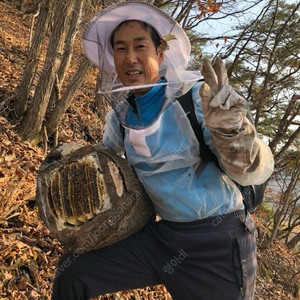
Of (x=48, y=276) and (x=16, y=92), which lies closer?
(x=48, y=276)

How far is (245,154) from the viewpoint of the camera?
1.40m

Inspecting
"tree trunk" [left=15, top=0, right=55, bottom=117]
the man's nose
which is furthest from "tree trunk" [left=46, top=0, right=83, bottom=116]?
the man's nose

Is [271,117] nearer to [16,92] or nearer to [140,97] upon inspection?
[16,92]

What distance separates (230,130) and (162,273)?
1011 mm

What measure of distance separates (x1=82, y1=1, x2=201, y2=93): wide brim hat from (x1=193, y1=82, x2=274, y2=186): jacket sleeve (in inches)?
18.1

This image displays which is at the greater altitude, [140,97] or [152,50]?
[152,50]

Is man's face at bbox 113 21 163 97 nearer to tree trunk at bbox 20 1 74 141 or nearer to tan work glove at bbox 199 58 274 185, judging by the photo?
tan work glove at bbox 199 58 274 185

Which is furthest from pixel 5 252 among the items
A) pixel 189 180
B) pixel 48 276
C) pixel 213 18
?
pixel 213 18

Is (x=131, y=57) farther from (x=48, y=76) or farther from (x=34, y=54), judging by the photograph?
(x=34, y=54)

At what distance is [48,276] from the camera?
2.80 m

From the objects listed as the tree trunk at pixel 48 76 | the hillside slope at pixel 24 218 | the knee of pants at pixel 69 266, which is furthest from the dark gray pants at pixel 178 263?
the tree trunk at pixel 48 76

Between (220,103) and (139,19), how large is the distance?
86 centimetres

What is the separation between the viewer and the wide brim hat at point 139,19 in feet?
5.94

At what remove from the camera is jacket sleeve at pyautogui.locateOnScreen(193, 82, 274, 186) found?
4.56 ft
